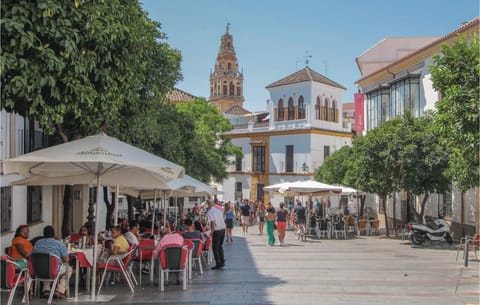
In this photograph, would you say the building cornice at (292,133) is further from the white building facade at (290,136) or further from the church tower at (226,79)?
the church tower at (226,79)

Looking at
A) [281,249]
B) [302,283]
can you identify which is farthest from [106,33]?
[281,249]

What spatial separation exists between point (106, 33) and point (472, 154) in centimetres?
829

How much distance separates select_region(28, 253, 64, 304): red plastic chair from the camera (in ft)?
29.0

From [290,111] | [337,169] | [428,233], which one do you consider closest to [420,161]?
[428,233]

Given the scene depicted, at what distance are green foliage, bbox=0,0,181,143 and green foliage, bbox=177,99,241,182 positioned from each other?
58.3 ft

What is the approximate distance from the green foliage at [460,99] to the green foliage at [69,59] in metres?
6.56

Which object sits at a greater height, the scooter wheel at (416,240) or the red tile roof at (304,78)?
the red tile roof at (304,78)

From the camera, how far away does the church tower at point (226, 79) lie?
99000 mm

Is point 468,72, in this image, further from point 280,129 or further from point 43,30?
point 280,129

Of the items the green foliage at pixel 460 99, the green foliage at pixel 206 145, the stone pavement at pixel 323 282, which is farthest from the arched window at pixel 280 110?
the green foliage at pixel 460 99

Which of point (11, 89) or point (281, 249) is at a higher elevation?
point (11, 89)

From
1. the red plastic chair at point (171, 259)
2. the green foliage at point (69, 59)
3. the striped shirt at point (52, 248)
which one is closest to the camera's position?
the green foliage at point (69, 59)

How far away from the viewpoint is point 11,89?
723 cm

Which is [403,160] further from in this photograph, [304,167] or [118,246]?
[304,167]
